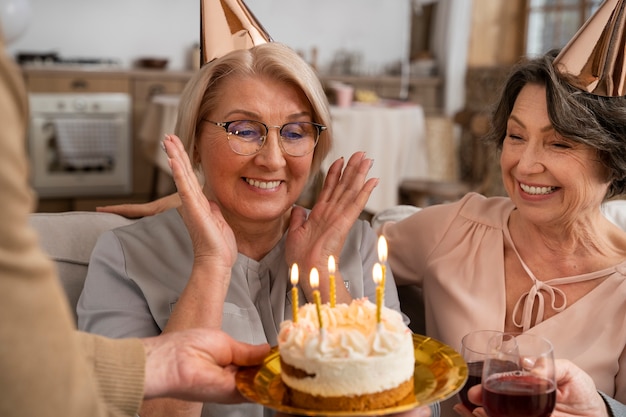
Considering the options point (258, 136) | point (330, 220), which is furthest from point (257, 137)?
point (330, 220)

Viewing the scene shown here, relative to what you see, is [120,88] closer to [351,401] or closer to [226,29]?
[226,29]

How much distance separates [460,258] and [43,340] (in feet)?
4.48

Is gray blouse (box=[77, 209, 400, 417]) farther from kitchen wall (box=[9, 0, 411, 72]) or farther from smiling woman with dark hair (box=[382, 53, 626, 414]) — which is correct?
kitchen wall (box=[9, 0, 411, 72])

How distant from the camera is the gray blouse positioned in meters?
1.56

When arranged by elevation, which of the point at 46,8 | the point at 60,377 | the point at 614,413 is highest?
the point at 46,8

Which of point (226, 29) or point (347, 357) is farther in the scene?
point (226, 29)

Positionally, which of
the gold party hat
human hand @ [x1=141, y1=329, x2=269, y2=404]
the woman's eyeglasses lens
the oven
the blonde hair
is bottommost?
the oven

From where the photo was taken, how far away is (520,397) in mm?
1178

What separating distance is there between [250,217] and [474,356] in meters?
0.59

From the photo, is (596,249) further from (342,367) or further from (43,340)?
(43,340)

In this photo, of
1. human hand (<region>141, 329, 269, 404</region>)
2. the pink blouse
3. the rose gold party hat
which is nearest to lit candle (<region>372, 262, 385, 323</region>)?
human hand (<region>141, 329, 269, 404</region>)

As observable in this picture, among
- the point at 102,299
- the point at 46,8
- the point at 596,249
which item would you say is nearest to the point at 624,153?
the point at 596,249

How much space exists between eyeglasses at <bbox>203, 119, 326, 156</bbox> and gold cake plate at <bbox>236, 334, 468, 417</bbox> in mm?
556

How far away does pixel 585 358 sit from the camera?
169 centimetres
